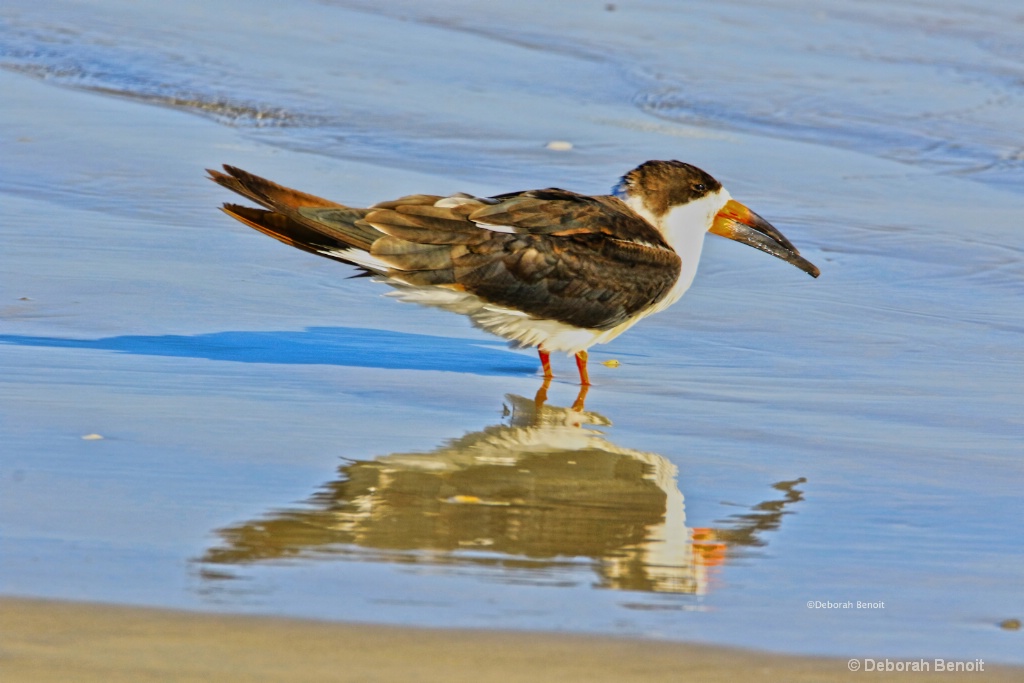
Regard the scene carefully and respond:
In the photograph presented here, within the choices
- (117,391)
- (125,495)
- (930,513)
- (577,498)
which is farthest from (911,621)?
(117,391)

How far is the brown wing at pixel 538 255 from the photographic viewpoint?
18.6ft

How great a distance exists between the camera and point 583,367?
19.3ft

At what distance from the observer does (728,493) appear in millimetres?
4512

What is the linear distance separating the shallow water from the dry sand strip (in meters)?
0.09

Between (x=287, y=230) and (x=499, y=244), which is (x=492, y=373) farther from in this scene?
(x=287, y=230)

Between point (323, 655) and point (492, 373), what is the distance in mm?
2892

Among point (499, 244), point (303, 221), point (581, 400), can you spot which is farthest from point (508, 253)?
point (303, 221)

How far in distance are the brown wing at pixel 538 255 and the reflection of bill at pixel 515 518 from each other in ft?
2.88

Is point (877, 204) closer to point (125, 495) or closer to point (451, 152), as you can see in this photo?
point (451, 152)

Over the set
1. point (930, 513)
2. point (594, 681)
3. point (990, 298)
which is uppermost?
point (990, 298)

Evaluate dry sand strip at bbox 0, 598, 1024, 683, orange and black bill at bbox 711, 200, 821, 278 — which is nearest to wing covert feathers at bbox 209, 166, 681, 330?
orange and black bill at bbox 711, 200, 821, 278

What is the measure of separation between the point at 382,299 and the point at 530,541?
122 inches

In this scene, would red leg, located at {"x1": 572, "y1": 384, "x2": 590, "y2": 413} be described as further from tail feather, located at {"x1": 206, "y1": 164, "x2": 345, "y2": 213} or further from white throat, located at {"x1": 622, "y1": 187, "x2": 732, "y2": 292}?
tail feather, located at {"x1": 206, "y1": 164, "x2": 345, "y2": 213}

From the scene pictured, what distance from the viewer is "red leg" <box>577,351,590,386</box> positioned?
584 centimetres
